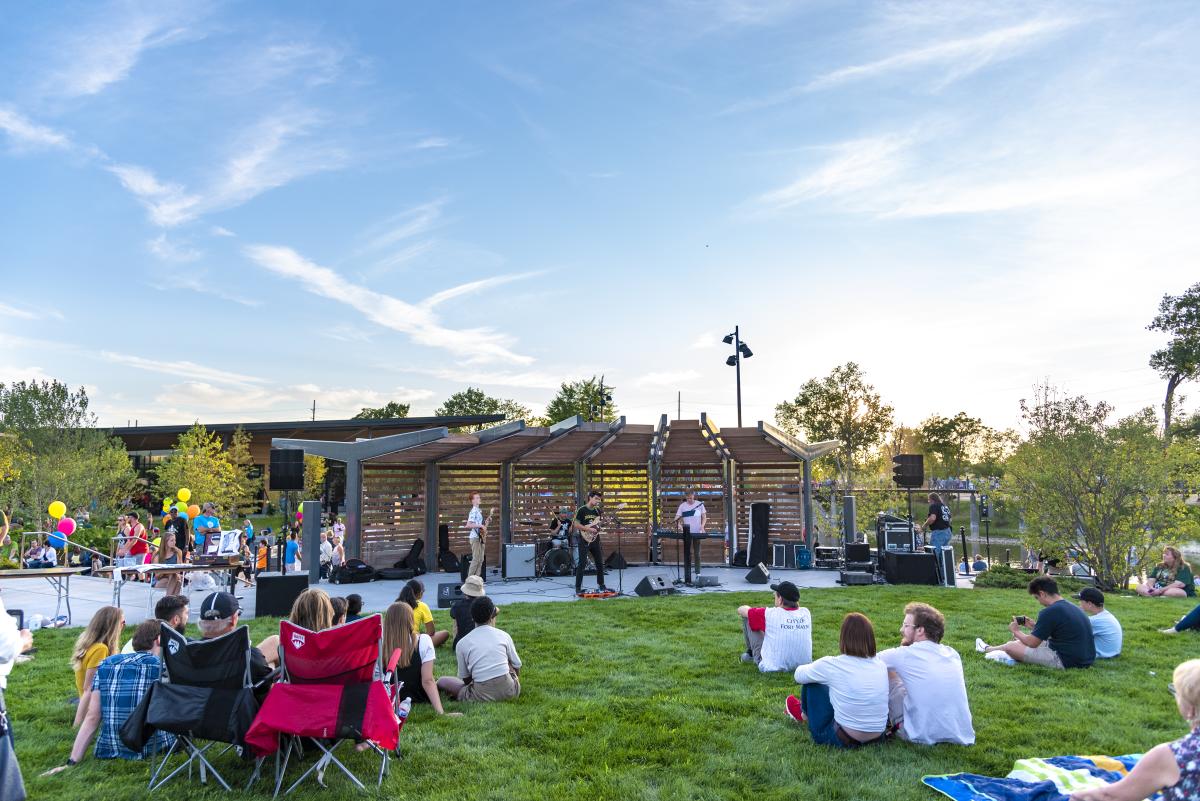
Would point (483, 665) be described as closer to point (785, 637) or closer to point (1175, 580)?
point (785, 637)

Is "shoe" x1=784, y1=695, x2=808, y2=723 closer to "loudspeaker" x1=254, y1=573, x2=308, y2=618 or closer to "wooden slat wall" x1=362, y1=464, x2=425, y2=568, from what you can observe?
"loudspeaker" x1=254, y1=573, x2=308, y2=618

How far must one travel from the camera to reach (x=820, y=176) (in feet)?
42.2

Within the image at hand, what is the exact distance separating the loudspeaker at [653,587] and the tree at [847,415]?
28.4 meters

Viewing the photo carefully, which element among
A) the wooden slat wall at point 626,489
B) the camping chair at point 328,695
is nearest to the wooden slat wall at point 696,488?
the wooden slat wall at point 626,489

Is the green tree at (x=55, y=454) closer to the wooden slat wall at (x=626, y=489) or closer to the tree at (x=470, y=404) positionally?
the wooden slat wall at (x=626, y=489)

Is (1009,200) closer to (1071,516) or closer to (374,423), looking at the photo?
(1071,516)

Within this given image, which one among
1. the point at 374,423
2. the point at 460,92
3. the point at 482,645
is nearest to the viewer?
the point at 482,645

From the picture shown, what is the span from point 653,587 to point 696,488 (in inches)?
256

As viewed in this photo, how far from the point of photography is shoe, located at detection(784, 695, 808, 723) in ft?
17.3

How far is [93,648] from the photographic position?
5.13 m

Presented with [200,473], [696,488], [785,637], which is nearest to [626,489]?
[696,488]

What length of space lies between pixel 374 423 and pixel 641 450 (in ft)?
83.2

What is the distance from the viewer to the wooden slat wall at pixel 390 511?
1588 centimetres

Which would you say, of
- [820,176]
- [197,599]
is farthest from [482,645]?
[820,176]
